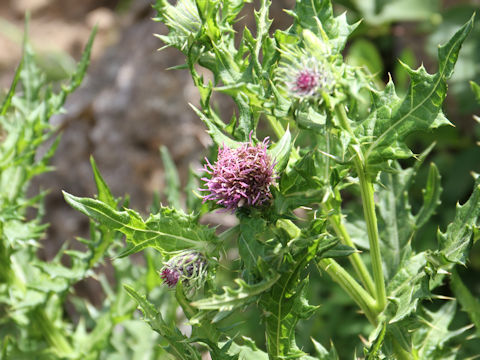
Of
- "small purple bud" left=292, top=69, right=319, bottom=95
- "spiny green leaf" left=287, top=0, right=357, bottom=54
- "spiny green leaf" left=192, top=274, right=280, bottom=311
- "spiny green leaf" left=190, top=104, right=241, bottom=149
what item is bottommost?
"spiny green leaf" left=192, top=274, right=280, bottom=311

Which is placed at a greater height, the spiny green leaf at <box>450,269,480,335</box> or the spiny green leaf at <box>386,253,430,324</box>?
the spiny green leaf at <box>386,253,430,324</box>

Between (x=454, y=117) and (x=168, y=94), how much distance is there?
2.05 meters

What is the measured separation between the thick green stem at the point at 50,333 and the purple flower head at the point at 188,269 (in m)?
1.15

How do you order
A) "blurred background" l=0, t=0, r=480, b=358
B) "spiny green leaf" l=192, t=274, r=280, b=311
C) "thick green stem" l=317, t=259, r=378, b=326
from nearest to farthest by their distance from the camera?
1. "spiny green leaf" l=192, t=274, r=280, b=311
2. "thick green stem" l=317, t=259, r=378, b=326
3. "blurred background" l=0, t=0, r=480, b=358

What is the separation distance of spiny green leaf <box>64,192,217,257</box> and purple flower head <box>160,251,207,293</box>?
3 centimetres

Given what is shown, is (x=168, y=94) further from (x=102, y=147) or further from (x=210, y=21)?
(x=210, y=21)

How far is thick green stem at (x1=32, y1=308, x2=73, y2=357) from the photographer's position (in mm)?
2463

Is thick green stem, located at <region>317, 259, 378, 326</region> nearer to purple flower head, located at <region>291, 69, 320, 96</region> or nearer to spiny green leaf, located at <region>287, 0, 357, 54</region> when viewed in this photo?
purple flower head, located at <region>291, 69, 320, 96</region>

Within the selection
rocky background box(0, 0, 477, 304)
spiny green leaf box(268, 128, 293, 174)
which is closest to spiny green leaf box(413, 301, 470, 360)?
spiny green leaf box(268, 128, 293, 174)

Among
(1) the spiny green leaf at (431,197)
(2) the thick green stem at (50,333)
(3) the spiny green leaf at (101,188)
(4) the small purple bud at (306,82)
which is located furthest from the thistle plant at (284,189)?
(2) the thick green stem at (50,333)

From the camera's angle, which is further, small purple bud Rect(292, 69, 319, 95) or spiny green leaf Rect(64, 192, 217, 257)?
spiny green leaf Rect(64, 192, 217, 257)

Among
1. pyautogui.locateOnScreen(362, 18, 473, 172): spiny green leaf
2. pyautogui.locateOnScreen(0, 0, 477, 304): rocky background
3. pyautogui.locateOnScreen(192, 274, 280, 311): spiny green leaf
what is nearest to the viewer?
pyautogui.locateOnScreen(192, 274, 280, 311): spiny green leaf

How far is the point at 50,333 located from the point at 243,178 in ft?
4.77

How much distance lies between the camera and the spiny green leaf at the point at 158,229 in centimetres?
151
